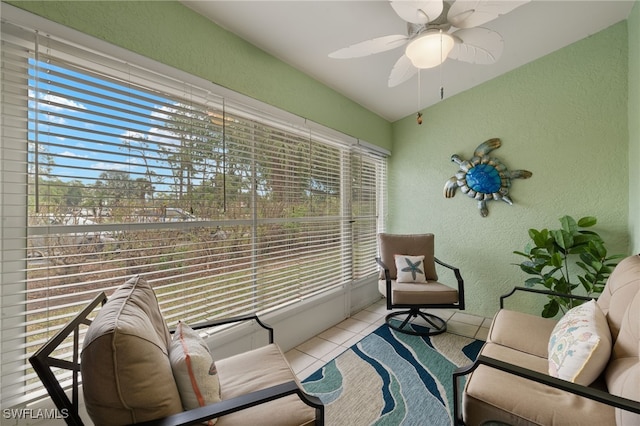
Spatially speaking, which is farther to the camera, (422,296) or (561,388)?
(422,296)

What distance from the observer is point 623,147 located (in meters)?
2.45

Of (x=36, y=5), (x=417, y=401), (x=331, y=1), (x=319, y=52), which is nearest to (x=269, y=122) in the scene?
(x=319, y=52)

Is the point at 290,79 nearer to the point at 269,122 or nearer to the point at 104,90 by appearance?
the point at 269,122

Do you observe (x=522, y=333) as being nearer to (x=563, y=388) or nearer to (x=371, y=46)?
(x=563, y=388)

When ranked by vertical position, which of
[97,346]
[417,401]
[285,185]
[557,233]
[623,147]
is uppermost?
[623,147]

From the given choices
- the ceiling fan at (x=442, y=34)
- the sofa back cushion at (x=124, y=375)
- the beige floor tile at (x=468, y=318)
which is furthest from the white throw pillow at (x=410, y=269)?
the sofa back cushion at (x=124, y=375)

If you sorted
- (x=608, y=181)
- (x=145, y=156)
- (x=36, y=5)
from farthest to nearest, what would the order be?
(x=608, y=181) < (x=145, y=156) < (x=36, y=5)

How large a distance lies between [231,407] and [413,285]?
2185 mm

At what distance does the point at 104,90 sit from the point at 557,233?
3.46 metres

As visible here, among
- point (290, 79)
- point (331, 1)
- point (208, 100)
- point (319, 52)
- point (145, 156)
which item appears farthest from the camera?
point (290, 79)

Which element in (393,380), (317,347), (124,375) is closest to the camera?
(124,375)

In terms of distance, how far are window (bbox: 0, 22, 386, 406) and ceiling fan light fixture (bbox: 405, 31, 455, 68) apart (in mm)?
1162

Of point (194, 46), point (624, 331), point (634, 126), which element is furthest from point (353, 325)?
point (634, 126)

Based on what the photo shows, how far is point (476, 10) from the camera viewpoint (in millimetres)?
1311
